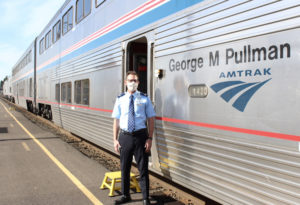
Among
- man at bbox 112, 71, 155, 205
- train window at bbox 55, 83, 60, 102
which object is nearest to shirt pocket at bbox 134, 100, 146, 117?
man at bbox 112, 71, 155, 205

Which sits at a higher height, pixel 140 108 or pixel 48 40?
pixel 48 40

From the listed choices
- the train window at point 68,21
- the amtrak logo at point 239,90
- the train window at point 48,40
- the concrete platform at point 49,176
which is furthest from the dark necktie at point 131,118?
the train window at point 48,40

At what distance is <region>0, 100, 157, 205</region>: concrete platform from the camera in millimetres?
4281

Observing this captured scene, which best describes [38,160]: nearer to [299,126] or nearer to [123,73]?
[123,73]

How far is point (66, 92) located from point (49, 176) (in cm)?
437

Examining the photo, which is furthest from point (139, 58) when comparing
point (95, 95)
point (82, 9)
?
point (82, 9)

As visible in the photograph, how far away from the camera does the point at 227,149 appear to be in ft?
9.93

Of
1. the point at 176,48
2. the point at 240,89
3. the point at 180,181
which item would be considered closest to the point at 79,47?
the point at 176,48

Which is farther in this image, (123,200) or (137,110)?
(123,200)

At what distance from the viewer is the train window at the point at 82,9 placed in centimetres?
729

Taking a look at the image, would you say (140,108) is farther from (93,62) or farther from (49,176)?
(93,62)

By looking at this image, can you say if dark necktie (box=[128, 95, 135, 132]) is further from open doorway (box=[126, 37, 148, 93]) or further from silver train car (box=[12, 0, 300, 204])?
open doorway (box=[126, 37, 148, 93])

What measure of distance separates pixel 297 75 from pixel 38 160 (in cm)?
591

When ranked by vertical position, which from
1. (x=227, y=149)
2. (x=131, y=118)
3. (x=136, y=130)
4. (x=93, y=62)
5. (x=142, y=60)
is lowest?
(x=227, y=149)
